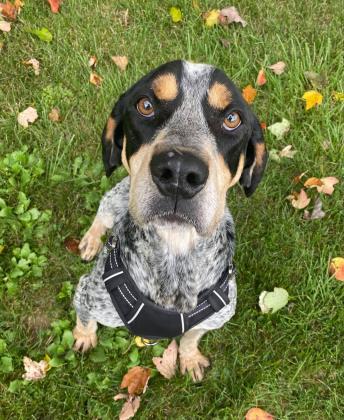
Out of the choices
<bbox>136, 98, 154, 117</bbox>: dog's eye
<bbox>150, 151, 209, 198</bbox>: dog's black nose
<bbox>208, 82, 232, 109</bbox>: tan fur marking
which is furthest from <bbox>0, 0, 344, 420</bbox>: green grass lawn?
<bbox>150, 151, 209, 198</bbox>: dog's black nose

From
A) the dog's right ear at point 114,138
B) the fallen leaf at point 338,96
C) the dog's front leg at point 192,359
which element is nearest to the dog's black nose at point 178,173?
the dog's right ear at point 114,138

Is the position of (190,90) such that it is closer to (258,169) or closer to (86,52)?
(258,169)

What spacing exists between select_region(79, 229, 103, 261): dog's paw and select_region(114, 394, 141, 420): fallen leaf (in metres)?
1.29

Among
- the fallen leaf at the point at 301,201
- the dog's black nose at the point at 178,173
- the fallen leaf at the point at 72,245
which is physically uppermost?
the dog's black nose at the point at 178,173

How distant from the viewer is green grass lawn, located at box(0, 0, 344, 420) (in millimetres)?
4586

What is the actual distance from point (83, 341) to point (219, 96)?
2.50 meters

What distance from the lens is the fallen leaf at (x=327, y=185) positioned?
5.39 m

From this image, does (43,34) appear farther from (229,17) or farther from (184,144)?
(184,144)

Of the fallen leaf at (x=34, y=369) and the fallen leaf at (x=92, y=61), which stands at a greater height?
the fallen leaf at (x=92, y=61)

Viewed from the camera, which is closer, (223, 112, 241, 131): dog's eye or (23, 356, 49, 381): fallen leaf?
(223, 112, 241, 131): dog's eye

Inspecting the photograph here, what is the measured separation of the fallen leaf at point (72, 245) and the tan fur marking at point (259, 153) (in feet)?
7.06

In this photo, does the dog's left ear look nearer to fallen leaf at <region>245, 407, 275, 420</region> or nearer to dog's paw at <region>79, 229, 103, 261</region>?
dog's paw at <region>79, 229, 103, 261</region>

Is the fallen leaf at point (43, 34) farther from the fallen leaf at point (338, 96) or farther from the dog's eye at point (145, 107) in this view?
the fallen leaf at point (338, 96)

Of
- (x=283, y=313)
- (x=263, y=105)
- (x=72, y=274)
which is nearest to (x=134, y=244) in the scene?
(x=72, y=274)
